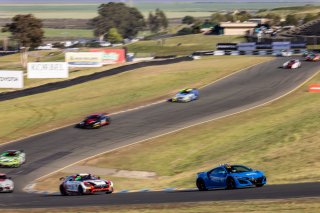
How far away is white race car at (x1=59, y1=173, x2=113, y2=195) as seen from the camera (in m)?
29.8

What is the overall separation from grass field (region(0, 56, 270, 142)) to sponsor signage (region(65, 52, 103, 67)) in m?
8.24

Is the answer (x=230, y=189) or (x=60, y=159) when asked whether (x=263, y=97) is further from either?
(x=230, y=189)

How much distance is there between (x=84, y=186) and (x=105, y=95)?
4438cm

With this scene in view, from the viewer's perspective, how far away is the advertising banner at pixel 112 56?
94.6 m

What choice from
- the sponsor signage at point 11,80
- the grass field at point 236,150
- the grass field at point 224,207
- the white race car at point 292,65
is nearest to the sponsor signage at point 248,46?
the white race car at point 292,65

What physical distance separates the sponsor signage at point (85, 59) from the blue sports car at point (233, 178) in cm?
6773

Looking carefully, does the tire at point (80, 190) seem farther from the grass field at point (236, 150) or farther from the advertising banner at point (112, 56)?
the advertising banner at point (112, 56)

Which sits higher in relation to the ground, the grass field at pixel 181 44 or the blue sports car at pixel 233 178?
the blue sports car at pixel 233 178

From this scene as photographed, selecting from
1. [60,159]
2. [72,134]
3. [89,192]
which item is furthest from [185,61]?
[89,192]

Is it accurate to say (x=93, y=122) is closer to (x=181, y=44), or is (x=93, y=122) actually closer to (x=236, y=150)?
(x=236, y=150)

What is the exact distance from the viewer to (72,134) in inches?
2115

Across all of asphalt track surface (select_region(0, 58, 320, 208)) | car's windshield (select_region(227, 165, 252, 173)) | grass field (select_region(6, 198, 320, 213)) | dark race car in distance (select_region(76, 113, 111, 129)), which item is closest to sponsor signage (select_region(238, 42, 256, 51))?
asphalt track surface (select_region(0, 58, 320, 208))

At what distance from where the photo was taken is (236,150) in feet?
138

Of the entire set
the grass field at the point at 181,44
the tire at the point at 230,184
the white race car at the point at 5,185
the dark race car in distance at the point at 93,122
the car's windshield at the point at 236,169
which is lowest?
the grass field at the point at 181,44
